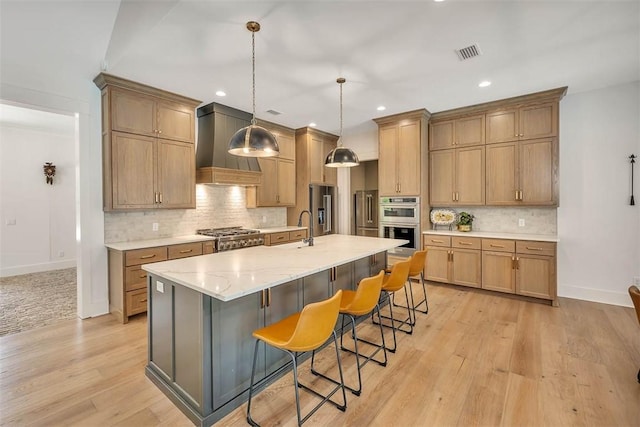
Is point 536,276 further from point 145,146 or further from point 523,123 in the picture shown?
point 145,146

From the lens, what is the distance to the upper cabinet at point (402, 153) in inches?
193

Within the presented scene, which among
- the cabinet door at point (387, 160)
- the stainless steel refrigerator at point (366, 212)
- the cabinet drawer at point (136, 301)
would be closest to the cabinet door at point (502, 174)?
the cabinet door at point (387, 160)

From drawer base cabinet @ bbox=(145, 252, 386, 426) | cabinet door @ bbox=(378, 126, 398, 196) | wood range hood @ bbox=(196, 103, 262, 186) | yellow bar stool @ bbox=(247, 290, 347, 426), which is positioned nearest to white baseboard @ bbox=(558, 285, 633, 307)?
cabinet door @ bbox=(378, 126, 398, 196)

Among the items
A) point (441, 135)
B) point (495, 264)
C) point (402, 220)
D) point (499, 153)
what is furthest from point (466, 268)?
point (441, 135)

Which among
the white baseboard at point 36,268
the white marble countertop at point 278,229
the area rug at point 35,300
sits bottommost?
the area rug at point 35,300

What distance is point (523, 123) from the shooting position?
4.27 m

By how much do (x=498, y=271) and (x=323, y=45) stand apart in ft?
12.4

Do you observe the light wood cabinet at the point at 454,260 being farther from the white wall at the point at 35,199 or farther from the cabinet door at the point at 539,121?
Result: the white wall at the point at 35,199

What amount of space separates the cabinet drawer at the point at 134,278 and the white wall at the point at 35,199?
363cm

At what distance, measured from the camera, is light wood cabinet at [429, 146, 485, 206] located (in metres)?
4.65

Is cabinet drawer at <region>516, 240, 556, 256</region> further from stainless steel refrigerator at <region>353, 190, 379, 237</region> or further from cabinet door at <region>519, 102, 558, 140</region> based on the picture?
stainless steel refrigerator at <region>353, 190, 379, 237</region>

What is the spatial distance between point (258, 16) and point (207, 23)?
444mm

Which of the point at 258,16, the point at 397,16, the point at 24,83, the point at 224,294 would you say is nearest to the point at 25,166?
the point at 24,83

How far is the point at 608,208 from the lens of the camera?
3979 millimetres
